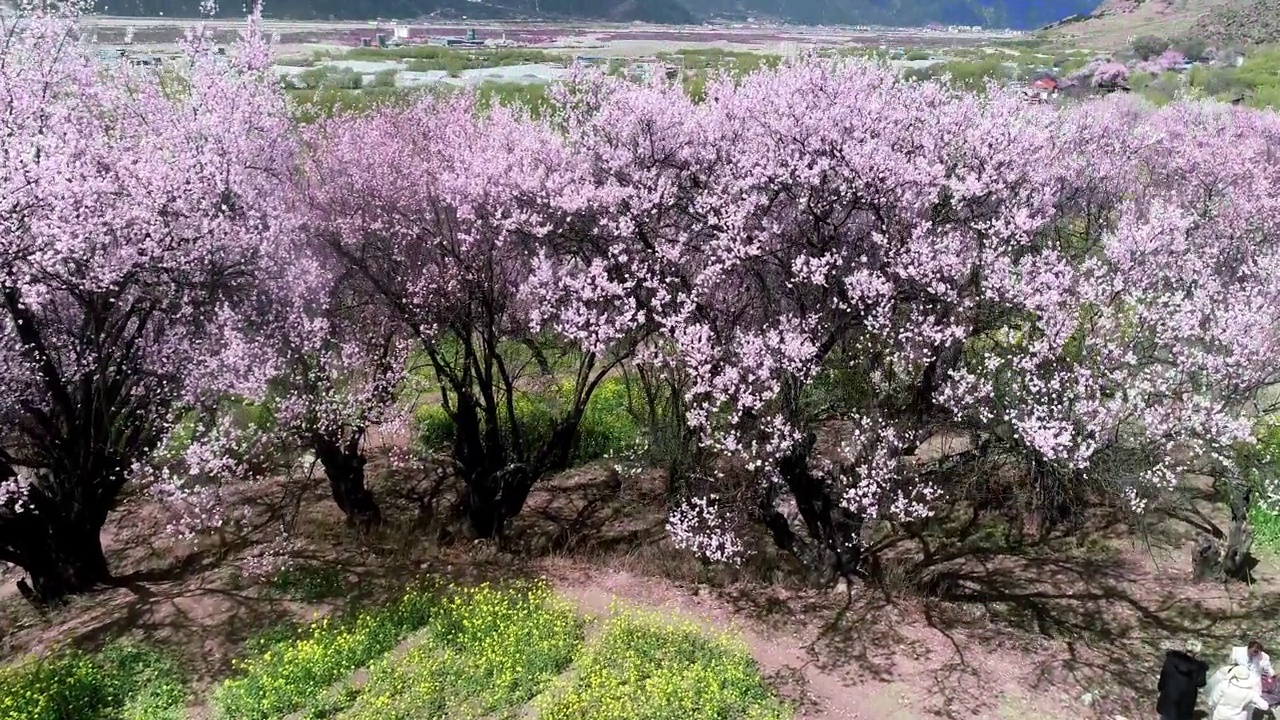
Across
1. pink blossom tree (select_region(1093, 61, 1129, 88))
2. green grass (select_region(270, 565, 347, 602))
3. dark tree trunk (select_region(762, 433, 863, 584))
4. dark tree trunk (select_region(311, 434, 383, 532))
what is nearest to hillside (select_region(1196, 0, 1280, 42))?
pink blossom tree (select_region(1093, 61, 1129, 88))

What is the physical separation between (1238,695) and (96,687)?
13442mm

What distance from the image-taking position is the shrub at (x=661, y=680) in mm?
9266

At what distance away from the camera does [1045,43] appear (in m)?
116

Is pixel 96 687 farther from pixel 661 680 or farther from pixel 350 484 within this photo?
pixel 661 680

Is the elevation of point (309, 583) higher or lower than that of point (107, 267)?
lower

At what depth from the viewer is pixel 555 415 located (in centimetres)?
1744

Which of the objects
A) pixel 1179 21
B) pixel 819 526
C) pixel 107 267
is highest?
pixel 1179 21

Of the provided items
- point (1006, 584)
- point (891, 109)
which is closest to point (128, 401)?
point (891, 109)

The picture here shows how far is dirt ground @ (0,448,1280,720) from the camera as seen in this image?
10195mm

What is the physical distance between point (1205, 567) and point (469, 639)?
11.5 metres

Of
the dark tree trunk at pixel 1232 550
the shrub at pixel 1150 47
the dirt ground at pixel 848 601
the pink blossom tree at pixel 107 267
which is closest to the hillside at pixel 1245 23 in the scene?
the shrub at pixel 1150 47

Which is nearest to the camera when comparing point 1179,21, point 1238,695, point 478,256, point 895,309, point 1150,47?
point 1238,695

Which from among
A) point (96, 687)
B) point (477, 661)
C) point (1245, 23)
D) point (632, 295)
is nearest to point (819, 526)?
point (632, 295)

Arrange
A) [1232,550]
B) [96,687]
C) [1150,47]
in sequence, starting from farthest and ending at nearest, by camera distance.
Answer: [1150,47] → [1232,550] → [96,687]
